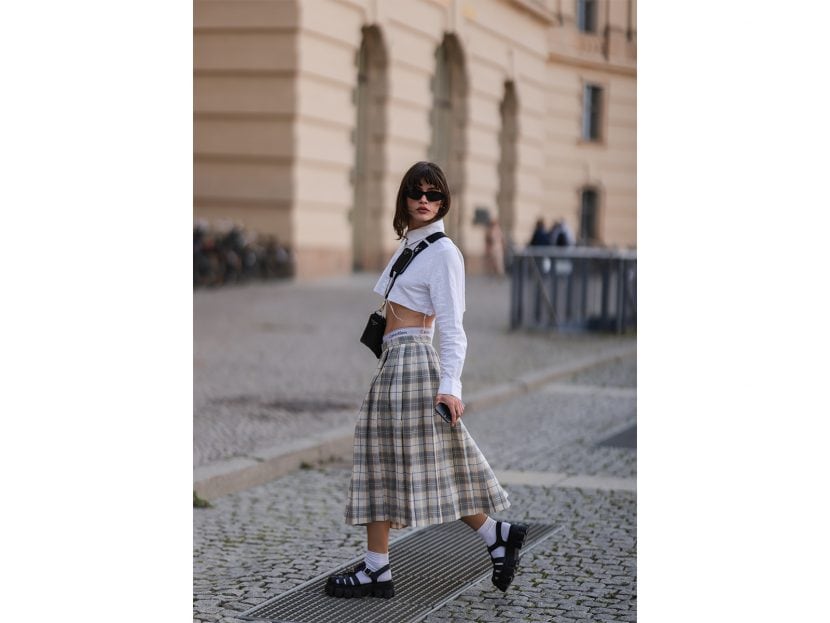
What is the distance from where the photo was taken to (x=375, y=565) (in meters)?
5.16

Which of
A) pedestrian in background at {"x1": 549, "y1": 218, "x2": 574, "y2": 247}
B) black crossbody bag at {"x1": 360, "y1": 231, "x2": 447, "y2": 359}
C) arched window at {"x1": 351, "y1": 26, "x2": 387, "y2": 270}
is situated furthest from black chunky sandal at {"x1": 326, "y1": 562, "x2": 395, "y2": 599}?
arched window at {"x1": 351, "y1": 26, "x2": 387, "y2": 270}

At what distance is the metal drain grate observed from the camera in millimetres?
4969

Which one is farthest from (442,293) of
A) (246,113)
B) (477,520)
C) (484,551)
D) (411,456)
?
(246,113)

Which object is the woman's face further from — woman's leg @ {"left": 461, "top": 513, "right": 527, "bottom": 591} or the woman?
woman's leg @ {"left": 461, "top": 513, "right": 527, "bottom": 591}

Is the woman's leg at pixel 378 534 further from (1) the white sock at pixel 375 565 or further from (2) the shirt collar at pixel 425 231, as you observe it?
(2) the shirt collar at pixel 425 231

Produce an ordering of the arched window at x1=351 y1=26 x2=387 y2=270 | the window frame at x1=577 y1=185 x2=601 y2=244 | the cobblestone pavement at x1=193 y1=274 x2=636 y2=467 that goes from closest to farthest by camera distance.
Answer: the cobblestone pavement at x1=193 y1=274 x2=636 y2=467, the window frame at x1=577 y1=185 x2=601 y2=244, the arched window at x1=351 y1=26 x2=387 y2=270

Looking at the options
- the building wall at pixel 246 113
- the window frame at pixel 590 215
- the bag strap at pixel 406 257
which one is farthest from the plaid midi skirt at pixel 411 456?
the building wall at pixel 246 113

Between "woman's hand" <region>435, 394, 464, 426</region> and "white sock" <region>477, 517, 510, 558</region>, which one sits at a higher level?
"woman's hand" <region>435, 394, 464, 426</region>

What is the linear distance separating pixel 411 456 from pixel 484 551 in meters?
1.11

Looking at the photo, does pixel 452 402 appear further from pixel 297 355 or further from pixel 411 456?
pixel 297 355

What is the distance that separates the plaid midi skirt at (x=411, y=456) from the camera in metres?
5.03

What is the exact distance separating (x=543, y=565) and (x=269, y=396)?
4.86m

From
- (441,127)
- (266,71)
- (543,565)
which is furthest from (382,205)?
(543,565)
